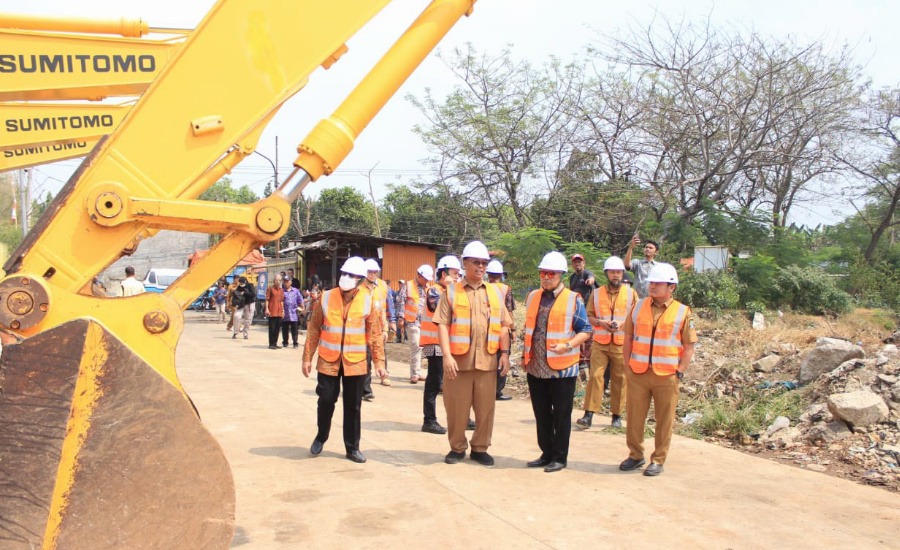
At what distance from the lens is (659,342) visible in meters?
6.12

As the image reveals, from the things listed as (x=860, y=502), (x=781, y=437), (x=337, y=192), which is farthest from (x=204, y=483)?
(x=337, y=192)

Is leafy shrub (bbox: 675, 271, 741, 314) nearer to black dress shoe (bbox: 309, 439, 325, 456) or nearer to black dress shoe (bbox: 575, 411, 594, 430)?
black dress shoe (bbox: 575, 411, 594, 430)

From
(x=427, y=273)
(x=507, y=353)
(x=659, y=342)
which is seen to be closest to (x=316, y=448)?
(x=507, y=353)

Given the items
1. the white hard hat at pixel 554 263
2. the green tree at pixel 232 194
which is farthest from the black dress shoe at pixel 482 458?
the green tree at pixel 232 194

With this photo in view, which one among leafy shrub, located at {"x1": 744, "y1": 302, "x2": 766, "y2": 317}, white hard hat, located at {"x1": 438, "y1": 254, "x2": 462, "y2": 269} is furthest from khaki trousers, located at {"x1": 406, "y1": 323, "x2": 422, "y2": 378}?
leafy shrub, located at {"x1": 744, "y1": 302, "x2": 766, "y2": 317}

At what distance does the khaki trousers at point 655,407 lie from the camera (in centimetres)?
612

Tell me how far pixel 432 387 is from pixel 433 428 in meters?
0.43

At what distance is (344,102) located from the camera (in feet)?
12.7

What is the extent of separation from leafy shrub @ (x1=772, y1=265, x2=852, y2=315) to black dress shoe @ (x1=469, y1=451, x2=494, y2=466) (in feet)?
34.5

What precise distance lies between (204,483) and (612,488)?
135 inches

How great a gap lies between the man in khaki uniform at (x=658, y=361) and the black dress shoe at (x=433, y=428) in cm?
216

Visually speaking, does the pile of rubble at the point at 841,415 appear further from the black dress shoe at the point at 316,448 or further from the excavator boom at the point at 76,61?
the excavator boom at the point at 76,61

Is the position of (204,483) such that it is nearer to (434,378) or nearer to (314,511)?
(314,511)

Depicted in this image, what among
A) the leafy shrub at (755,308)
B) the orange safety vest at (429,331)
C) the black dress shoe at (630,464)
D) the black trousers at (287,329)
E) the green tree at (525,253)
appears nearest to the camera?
the black dress shoe at (630,464)
